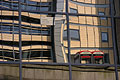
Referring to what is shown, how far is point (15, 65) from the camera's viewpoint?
8.08m

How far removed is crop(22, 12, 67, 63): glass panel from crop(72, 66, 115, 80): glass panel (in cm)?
77

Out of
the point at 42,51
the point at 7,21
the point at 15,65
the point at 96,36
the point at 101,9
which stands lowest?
the point at 15,65

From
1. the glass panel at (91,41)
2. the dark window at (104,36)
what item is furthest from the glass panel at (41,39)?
the dark window at (104,36)

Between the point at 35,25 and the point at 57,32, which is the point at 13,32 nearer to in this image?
the point at 35,25

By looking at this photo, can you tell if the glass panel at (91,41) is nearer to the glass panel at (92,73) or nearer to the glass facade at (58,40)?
the glass facade at (58,40)

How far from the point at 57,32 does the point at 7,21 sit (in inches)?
92.4

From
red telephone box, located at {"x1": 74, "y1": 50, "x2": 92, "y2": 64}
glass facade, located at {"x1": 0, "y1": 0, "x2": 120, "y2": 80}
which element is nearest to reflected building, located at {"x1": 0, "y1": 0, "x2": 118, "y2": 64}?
glass facade, located at {"x1": 0, "y1": 0, "x2": 120, "y2": 80}

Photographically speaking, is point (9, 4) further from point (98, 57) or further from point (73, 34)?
point (98, 57)

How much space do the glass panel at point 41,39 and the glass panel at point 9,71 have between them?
0.57 meters

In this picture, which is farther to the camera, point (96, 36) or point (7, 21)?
point (96, 36)

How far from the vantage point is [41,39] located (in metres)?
8.39

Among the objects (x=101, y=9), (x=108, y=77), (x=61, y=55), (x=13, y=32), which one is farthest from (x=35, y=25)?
(x=108, y=77)

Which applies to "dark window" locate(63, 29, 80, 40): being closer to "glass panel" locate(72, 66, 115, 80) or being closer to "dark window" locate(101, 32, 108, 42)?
"dark window" locate(101, 32, 108, 42)

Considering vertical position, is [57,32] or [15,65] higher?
[57,32]
